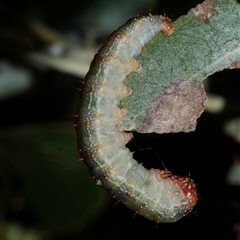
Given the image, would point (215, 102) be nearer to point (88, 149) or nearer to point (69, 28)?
point (88, 149)

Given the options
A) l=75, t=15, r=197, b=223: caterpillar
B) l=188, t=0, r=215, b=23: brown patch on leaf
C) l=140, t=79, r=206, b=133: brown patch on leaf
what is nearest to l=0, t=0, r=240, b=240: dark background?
l=75, t=15, r=197, b=223: caterpillar

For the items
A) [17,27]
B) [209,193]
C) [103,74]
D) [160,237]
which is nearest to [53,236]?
[160,237]

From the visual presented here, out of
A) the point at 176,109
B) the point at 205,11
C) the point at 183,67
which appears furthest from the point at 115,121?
the point at 205,11

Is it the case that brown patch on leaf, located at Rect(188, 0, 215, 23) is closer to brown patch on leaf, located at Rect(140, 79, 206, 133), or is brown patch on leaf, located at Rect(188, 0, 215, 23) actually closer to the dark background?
brown patch on leaf, located at Rect(140, 79, 206, 133)

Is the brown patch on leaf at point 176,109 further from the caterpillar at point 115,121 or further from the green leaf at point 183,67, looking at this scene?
the caterpillar at point 115,121

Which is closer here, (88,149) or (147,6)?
(88,149)

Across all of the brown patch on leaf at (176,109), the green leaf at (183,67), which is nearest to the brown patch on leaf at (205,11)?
the green leaf at (183,67)

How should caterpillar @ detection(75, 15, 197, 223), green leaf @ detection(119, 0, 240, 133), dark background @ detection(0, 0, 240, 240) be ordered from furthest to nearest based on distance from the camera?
dark background @ detection(0, 0, 240, 240) → caterpillar @ detection(75, 15, 197, 223) → green leaf @ detection(119, 0, 240, 133)
